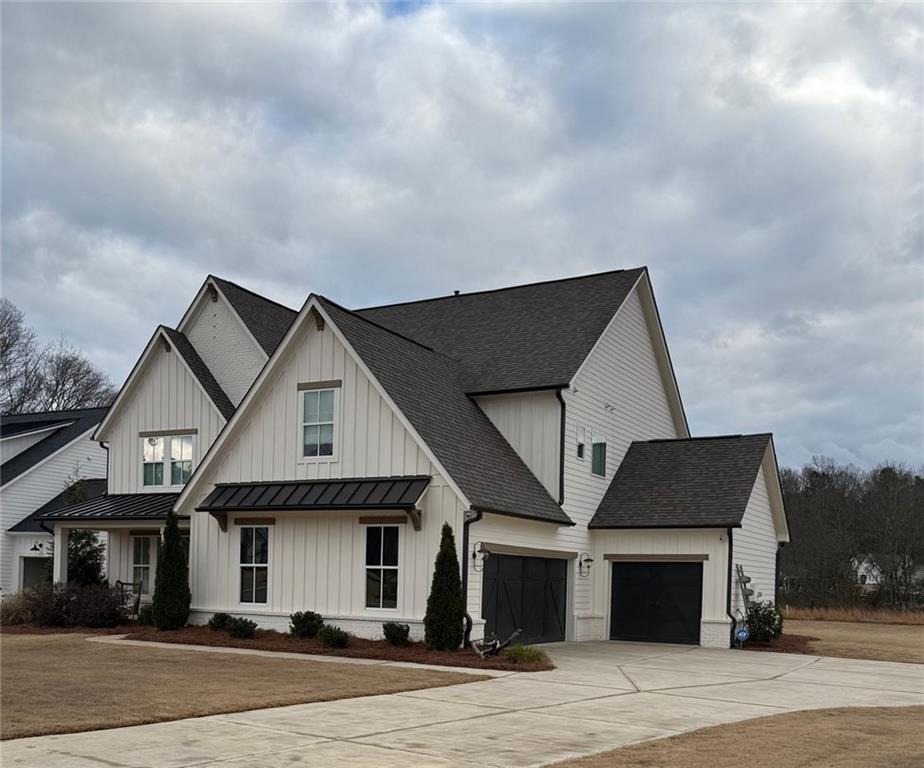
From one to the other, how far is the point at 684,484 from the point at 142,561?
51.1 feet

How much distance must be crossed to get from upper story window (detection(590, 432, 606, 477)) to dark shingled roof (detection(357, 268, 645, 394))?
9.12 feet

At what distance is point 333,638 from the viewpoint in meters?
21.5

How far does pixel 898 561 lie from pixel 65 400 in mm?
48789

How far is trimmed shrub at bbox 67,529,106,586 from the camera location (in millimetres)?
29875

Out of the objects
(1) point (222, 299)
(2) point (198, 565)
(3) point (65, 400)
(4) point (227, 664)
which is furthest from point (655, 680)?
(3) point (65, 400)

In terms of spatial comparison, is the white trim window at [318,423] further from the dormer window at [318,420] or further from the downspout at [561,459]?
the downspout at [561,459]

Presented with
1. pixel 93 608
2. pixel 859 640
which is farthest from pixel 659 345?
pixel 93 608

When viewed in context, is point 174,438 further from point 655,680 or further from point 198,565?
point 655,680

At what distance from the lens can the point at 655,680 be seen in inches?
701

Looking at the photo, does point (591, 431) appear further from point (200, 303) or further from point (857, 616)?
point (857, 616)

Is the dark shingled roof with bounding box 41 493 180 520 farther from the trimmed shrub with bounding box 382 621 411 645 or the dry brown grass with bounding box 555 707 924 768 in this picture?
the dry brown grass with bounding box 555 707 924 768

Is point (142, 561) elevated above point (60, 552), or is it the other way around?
point (60, 552)

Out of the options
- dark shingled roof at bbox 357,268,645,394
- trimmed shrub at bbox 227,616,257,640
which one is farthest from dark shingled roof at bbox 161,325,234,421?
trimmed shrub at bbox 227,616,257,640

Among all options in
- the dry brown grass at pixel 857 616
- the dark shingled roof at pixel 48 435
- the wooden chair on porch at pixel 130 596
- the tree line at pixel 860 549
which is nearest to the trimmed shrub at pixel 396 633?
the wooden chair on porch at pixel 130 596
